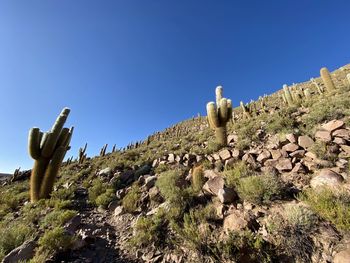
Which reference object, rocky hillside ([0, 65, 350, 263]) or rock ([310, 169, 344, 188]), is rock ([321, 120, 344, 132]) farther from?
rock ([310, 169, 344, 188])

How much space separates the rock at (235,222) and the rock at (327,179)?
1876mm

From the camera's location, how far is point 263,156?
7.30 m

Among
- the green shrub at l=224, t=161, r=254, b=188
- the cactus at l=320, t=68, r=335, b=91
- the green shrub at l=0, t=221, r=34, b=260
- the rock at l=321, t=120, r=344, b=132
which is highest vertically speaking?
the cactus at l=320, t=68, r=335, b=91

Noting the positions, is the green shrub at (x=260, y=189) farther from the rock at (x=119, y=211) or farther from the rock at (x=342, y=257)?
the rock at (x=119, y=211)

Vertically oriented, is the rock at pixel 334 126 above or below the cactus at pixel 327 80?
below

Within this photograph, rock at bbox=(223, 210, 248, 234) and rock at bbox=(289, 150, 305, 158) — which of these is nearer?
rock at bbox=(223, 210, 248, 234)

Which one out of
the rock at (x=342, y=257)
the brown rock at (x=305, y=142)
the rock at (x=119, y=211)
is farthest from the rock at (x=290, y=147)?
the rock at (x=119, y=211)

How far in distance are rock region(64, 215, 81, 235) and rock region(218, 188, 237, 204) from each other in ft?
12.8

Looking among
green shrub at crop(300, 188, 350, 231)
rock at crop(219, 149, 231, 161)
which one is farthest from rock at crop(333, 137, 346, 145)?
rock at crop(219, 149, 231, 161)

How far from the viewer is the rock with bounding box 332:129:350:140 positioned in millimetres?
6744

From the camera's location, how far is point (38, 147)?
10.1 m

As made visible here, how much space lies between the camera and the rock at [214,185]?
6236 millimetres

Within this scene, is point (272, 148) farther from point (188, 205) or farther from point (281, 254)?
point (281, 254)

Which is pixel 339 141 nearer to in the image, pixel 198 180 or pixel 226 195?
pixel 226 195
